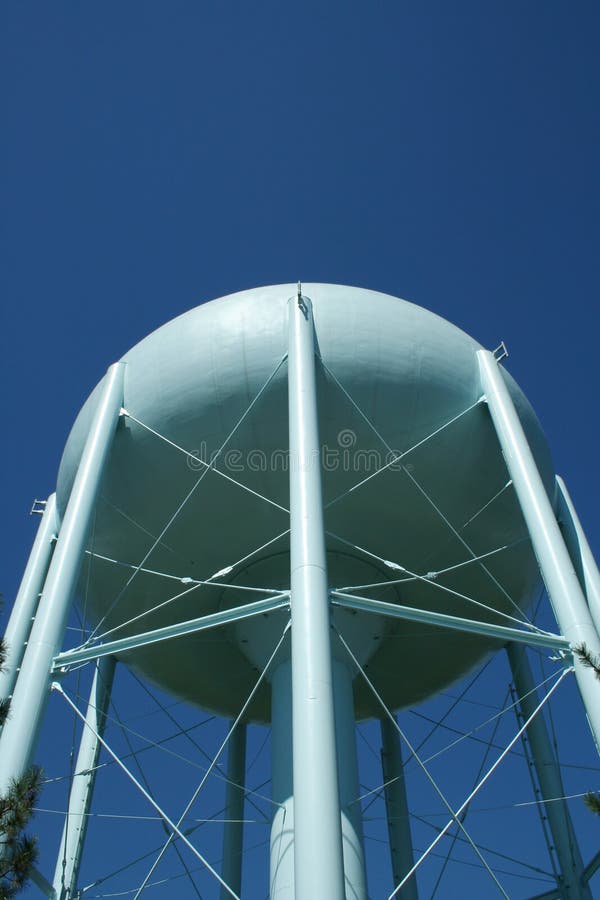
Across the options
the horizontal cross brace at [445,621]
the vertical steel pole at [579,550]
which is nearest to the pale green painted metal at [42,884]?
the horizontal cross brace at [445,621]

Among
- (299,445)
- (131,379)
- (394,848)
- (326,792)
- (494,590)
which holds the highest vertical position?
(131,379)

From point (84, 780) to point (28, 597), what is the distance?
2.40m

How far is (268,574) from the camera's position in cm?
1084

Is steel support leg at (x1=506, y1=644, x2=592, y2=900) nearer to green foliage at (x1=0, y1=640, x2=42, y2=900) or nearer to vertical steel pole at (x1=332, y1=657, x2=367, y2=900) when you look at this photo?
vertical steel pole at (x1=332, y1=657, x2=367, y2=900)

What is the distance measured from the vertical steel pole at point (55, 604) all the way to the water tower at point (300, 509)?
0.02m

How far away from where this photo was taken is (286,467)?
9609 millimetres

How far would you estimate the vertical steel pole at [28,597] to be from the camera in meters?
9.61

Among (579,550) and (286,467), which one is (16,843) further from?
(579,550)

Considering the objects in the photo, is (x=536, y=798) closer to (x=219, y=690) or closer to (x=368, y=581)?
(x=368, y=581)

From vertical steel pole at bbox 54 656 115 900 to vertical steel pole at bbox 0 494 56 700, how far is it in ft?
3.46

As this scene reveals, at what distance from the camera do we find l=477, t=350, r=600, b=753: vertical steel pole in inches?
283

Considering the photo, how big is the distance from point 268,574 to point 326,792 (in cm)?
524

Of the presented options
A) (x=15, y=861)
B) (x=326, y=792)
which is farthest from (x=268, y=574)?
(x=15, y=861)

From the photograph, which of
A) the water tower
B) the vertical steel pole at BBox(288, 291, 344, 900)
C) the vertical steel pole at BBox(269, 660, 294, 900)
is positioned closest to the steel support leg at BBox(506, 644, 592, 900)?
the water tower
